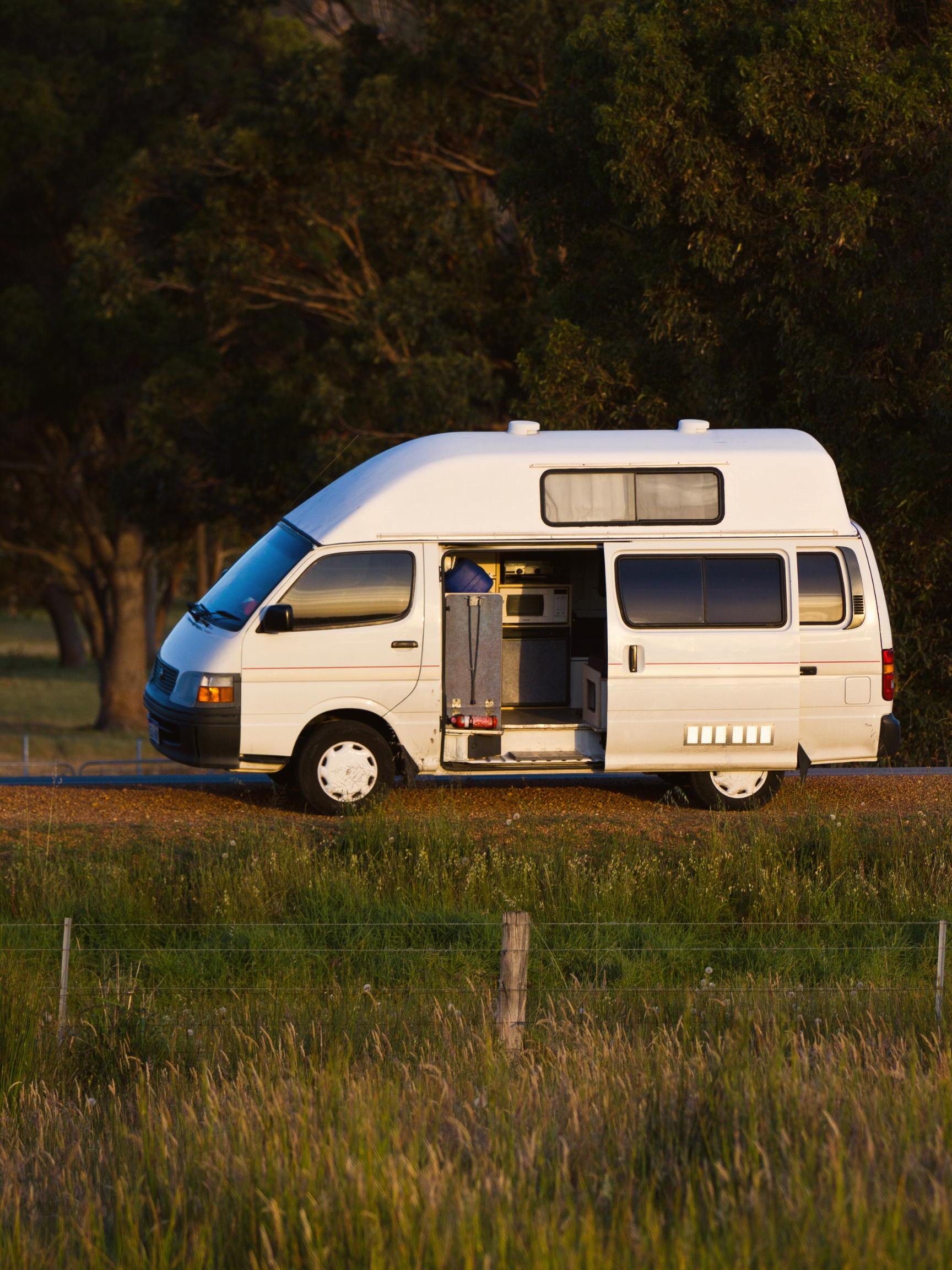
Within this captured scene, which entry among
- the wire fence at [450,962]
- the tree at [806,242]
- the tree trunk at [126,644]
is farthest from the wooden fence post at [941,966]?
the tree trunk at [126,644]

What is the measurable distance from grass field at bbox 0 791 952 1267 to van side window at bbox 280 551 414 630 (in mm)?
1426

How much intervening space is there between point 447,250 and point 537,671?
13.7 meters

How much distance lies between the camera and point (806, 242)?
1689 cm

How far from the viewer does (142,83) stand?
30.1m

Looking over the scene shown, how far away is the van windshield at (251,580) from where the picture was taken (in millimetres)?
10766

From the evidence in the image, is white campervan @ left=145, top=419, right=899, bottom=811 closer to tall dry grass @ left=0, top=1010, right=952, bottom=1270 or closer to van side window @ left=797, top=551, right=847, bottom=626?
van side window @ left=797, top=551, right=847, bottom=626

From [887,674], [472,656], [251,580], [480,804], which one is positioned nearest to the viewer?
[472,656]

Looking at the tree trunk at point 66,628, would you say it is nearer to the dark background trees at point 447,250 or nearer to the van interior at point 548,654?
the dark background trees at point 447,250

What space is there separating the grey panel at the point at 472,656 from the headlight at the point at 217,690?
149 centimetres

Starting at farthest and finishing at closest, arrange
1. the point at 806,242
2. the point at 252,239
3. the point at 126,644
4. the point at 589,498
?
the point at 126,644, the point at 252,239, the point at 806,242, the point at 589,498

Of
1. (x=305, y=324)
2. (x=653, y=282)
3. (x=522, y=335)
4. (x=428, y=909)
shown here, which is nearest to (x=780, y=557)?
(x=428, y=909)

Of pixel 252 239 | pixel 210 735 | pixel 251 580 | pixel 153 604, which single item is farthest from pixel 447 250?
Result: pixel 153 604

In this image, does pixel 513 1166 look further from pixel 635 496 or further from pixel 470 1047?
pixel 635 496

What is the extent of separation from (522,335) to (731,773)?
48.5 ft
